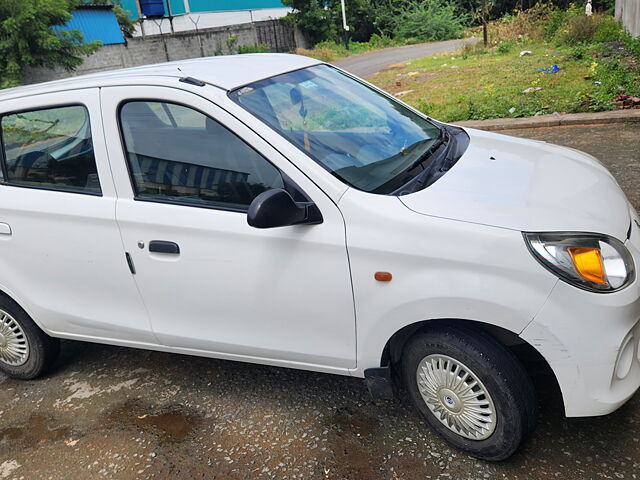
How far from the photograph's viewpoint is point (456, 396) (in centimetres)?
246

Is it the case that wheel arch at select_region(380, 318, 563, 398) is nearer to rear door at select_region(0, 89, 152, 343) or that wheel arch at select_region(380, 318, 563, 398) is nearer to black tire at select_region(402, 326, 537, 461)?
black tire at select_region(402, 326, 537, 461)

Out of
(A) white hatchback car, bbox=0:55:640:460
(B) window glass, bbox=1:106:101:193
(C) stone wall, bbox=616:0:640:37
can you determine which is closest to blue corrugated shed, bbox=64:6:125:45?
(C) stone wall, bbox=616:0:640:37

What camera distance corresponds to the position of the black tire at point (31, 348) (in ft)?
11.2

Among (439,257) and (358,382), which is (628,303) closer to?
(439,257)

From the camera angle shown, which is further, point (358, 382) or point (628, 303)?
point (358, 382)

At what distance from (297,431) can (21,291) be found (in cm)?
181

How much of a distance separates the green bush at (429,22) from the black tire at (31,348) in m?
33.5

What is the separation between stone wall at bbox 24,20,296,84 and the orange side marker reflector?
56.6ft

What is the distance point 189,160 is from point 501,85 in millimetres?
9397

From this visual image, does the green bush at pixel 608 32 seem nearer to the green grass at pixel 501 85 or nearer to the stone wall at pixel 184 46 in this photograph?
the green grass at pixel 501 85

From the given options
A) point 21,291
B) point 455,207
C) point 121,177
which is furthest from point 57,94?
point 455,207

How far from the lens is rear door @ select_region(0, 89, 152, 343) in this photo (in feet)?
9.63

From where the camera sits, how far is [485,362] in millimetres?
2314

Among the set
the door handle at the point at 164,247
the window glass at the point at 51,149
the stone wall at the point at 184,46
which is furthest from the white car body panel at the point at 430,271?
the stone wall at the point at 184,46
